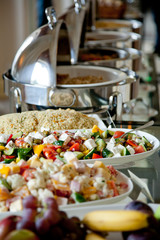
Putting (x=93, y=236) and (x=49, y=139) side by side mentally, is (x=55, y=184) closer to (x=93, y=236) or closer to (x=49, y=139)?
(x=93, y=236)

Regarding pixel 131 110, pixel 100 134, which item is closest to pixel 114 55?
pixel 131 110

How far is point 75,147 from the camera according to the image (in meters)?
1.24

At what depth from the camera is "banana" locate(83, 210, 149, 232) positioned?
2.27 ft

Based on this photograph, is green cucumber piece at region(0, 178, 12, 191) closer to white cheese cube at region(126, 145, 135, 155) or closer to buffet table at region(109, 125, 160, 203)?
buffet table at region(109, 125, 160, 203)

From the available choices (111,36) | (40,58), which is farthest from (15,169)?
(111,36)

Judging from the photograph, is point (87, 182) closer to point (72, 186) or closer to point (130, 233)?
point (72, 186)

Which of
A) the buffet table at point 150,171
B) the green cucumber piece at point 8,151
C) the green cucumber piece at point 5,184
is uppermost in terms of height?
the green cucumber piece at point 5,184

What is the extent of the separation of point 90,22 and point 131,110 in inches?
58.9

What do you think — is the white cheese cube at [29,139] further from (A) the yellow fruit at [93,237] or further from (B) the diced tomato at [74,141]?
(A) the yellow fruit at [93,237]

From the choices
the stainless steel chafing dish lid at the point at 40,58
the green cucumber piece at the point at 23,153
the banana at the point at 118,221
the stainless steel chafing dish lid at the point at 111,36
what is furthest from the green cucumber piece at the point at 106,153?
the stainless steel chafing dish lid at the point at 111,36

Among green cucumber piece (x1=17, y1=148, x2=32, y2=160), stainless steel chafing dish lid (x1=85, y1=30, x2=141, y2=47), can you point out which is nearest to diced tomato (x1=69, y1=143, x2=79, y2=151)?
green cucumber piece (x1=17, y1=148, x2=32, y2=160)

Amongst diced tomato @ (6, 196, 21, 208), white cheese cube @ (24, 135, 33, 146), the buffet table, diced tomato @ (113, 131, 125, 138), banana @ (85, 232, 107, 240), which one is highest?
banana @ (85, 232, 107, 240)

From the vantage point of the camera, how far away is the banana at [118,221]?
2.27 ft

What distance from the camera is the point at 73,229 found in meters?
0.70
